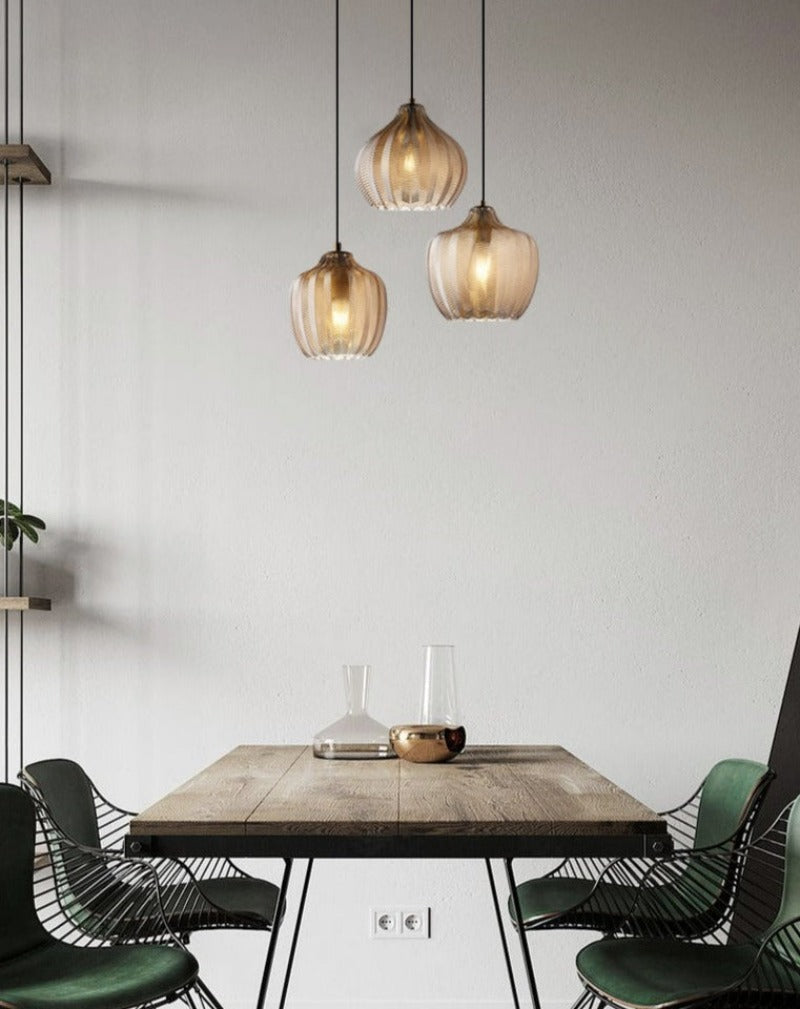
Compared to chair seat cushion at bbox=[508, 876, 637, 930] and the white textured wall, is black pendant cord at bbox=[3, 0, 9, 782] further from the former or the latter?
chair seat cushion at bbox=[508, 876, 637, 930]

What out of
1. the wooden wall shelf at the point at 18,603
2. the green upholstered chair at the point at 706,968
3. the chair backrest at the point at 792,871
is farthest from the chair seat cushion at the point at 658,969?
the wooden wall shelf at the point at 18,603

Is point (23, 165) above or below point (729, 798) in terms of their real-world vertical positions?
above

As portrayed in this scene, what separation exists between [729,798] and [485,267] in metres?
1.45

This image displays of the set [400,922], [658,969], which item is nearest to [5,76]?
[400,922]

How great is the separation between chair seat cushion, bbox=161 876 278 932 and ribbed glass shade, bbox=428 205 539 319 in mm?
1446

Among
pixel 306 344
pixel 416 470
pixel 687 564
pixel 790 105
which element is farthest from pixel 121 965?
pixel 790 105

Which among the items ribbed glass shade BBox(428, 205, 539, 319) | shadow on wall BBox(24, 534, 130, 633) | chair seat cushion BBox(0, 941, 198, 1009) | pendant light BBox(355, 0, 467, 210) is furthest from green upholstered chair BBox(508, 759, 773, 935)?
shadow on wall BBox(24, 534, 130, 633)

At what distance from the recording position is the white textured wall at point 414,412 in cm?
407

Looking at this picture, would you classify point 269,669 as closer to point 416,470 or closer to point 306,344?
point 416,470

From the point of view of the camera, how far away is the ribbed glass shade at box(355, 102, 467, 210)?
107 inches

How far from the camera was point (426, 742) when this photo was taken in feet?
10.1

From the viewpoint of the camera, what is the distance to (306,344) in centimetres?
289

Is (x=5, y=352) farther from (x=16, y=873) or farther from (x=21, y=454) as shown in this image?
(x=16, y=873)

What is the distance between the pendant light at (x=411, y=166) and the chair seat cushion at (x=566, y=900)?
5.28 ft
